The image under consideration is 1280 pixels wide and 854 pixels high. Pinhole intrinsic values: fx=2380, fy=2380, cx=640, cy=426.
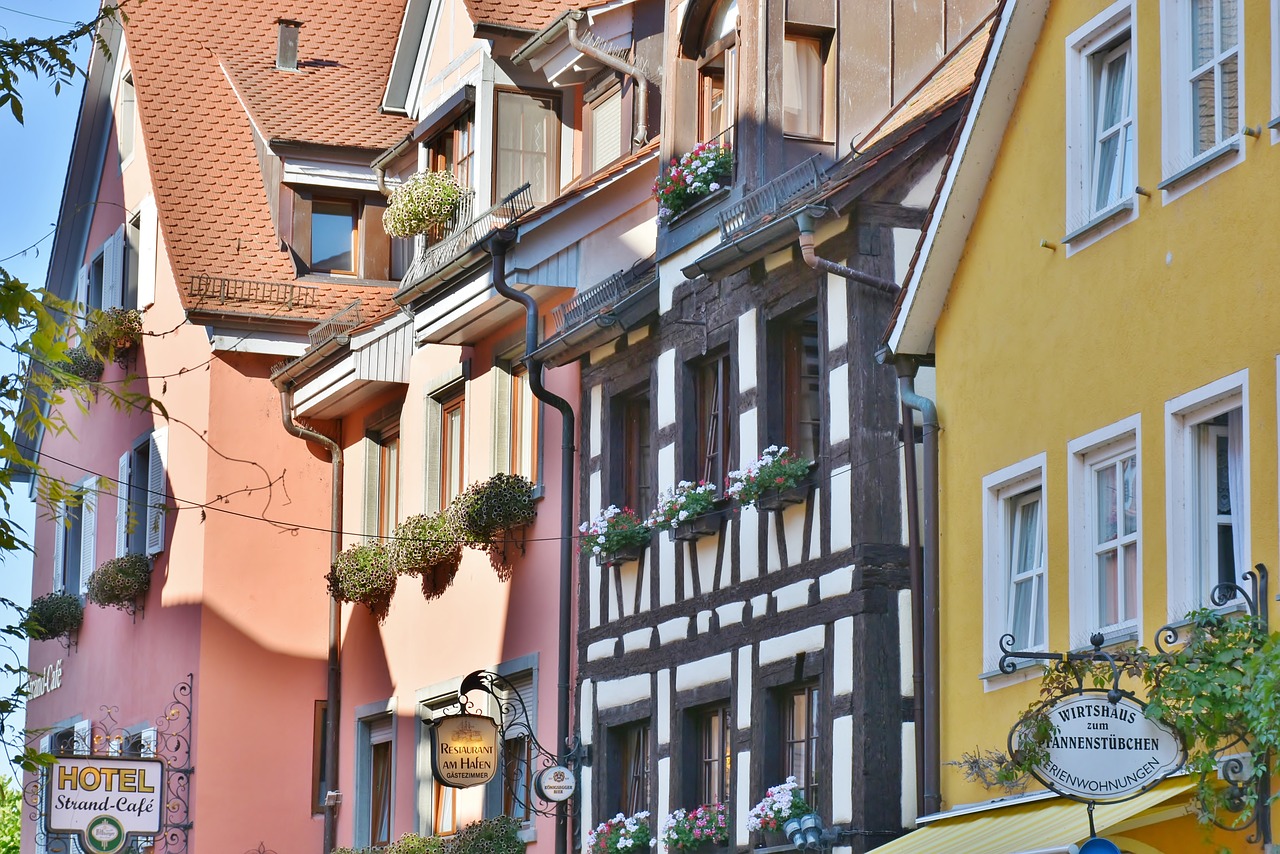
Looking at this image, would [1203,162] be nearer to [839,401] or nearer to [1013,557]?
[1013,557]

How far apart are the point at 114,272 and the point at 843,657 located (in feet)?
54.1

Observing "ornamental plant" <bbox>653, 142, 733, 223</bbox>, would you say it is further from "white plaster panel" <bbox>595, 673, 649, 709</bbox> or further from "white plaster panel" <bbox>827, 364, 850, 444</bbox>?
"white plaster panel" <bbox>595, 673, 649, 709</bbox>

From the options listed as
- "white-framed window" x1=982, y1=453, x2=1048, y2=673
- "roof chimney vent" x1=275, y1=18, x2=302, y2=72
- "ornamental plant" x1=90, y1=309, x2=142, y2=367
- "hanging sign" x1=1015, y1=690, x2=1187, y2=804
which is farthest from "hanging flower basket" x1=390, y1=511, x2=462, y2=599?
"hanging sign" x1=1015, y1=690, x2=1187, y2=804

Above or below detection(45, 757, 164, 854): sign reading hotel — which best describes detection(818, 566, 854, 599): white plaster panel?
above

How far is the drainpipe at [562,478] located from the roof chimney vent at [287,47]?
381 inches

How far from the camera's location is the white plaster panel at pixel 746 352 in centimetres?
1694

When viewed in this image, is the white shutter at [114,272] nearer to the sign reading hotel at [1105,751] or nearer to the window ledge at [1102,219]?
the window ledge at [1102,219]

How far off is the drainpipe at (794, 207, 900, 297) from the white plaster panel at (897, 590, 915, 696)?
1.97m

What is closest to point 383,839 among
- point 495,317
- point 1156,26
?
point 495,317

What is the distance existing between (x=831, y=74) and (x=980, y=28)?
1139mm

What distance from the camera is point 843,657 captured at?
15.3 m

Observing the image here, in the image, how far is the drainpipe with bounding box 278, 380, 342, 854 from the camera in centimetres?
2470

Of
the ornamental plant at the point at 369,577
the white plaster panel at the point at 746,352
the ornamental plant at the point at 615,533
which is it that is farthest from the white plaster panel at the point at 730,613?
the ornamental plant at the point at 369,577

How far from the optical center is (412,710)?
904 inches
